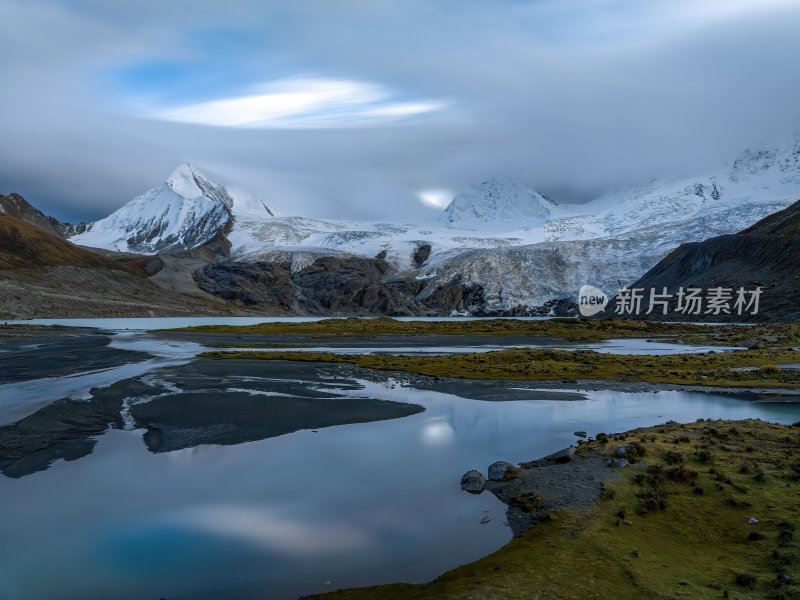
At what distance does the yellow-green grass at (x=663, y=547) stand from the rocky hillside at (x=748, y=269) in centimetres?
10026

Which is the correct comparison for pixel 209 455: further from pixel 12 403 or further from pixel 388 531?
pixel 12 403

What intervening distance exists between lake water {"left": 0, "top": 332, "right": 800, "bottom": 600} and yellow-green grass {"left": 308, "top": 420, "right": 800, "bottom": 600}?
115 cm

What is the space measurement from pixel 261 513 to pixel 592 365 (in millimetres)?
36513

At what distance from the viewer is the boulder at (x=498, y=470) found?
1668cm

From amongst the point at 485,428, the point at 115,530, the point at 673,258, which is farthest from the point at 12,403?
the point at 673,258

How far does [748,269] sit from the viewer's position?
424ft

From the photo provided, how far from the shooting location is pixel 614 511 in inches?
530

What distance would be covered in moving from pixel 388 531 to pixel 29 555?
25.4ft

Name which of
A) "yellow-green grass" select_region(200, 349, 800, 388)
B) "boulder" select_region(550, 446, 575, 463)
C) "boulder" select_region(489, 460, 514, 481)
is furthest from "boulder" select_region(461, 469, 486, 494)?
"yellow-green grass" select_region(200, 349, 800, 388)

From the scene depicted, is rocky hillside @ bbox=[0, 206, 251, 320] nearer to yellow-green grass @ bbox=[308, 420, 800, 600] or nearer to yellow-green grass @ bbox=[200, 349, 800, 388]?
yellow-green grass @ bbox=[200, 349, 800, 388]

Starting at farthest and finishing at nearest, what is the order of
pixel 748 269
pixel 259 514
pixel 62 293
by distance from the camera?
pixel 62 293, pixel 748 269, pixel 259 514

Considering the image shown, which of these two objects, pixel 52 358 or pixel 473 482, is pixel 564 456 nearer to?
pixel 473 482

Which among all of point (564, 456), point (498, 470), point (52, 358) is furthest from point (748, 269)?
point (52, 358)

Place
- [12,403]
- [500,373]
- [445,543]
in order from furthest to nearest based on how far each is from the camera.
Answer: [500,373], [12,403], [445,543]
